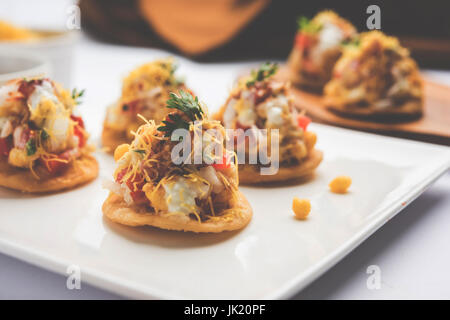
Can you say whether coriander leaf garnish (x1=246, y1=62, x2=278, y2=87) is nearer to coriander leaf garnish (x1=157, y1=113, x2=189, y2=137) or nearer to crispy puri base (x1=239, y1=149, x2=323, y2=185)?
crispy puri base (x1=239, y1=149, x2=323, y2=185)

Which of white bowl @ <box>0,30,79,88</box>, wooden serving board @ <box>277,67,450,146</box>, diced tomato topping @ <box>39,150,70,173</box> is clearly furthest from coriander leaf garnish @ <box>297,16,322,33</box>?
diced tomato topping @ <box>39,150,70,173</box>

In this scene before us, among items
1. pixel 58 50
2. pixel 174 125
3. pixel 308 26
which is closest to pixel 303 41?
pixel 308 26

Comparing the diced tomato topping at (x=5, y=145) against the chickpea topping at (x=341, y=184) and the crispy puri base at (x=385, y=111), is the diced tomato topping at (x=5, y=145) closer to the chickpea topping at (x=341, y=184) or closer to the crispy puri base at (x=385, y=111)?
the chickpea topping at (x=341, y=184)

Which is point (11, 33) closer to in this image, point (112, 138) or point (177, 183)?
point (112, 138)

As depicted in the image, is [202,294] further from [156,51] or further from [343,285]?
[156,51]
